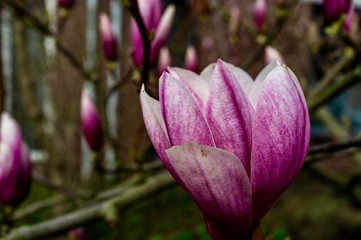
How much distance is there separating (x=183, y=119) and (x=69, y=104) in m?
5.16

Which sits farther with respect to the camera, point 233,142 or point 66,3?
point 66,3

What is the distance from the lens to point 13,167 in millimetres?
981

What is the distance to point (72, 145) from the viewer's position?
5.49 meters

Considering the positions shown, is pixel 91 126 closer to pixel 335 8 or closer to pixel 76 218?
pixel 76 218

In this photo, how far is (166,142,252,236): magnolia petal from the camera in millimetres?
489

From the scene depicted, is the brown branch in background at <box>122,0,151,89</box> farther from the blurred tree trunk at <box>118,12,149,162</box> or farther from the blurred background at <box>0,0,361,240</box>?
the blurred tree trunk at <box>118,12,149,162</box>

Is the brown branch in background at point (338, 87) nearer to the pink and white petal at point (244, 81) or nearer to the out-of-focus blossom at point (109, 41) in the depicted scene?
the out-of-focus blossom at point (109, 41)

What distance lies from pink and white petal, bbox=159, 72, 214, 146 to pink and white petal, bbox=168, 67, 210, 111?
96mm

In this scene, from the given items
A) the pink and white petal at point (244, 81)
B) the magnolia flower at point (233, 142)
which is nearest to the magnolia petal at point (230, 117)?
the magnolia flower at point (233, 142)

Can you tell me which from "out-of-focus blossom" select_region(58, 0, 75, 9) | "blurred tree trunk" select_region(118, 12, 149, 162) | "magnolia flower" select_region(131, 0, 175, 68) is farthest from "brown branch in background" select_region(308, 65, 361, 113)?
"blurred tree trunk" select_region(118, 12, 149, 162)

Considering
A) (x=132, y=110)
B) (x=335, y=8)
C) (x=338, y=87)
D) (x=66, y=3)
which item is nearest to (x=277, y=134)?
(x=335, y=8)

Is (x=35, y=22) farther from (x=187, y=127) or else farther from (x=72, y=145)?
(x=72, y=145)

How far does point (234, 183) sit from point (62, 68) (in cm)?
555

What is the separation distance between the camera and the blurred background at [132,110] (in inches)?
52.3
